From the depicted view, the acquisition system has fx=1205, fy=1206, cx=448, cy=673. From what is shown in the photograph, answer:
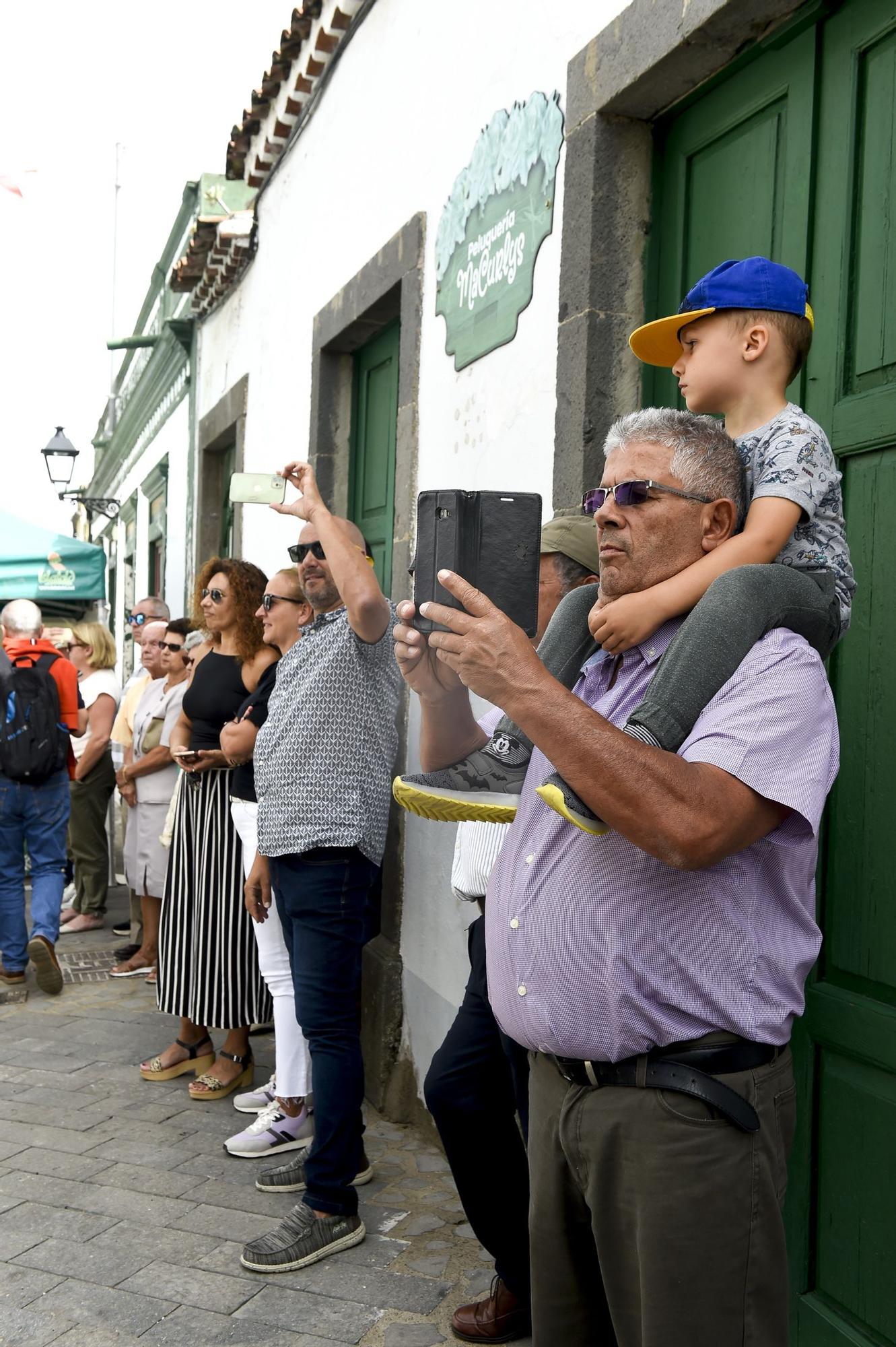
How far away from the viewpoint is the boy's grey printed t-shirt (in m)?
1.84

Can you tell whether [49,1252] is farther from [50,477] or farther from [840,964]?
[50,477]

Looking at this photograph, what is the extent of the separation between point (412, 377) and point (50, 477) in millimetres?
13102

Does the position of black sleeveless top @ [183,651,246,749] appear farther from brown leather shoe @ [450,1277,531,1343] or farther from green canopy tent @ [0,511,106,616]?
green canopy tent @ [0,511,106,616]

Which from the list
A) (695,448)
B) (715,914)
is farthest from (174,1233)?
(695,448)

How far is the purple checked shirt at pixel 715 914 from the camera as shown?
5.32ft

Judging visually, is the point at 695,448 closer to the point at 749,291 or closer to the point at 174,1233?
the point at 749,291

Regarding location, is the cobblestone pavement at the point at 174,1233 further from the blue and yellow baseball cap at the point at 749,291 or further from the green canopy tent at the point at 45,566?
the green canopy tent at the point at 45,566

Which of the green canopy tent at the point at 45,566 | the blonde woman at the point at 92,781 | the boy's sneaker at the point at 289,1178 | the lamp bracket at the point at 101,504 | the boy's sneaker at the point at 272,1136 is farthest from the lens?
the lamp bracket at the point at 101,504

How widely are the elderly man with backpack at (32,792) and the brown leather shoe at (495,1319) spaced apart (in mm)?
3625

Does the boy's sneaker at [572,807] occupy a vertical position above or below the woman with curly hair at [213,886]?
above

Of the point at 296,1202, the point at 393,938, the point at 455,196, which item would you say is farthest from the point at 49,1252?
the point at 455,196

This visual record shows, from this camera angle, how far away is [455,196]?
430cm

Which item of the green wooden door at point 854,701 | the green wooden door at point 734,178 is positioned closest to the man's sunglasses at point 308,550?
the green wooden door at point 734,178

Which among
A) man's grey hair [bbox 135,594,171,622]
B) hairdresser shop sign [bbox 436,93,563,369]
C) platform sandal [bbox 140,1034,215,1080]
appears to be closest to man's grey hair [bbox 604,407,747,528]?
hairdresser shop sign [bbox 436,93,563,369]
